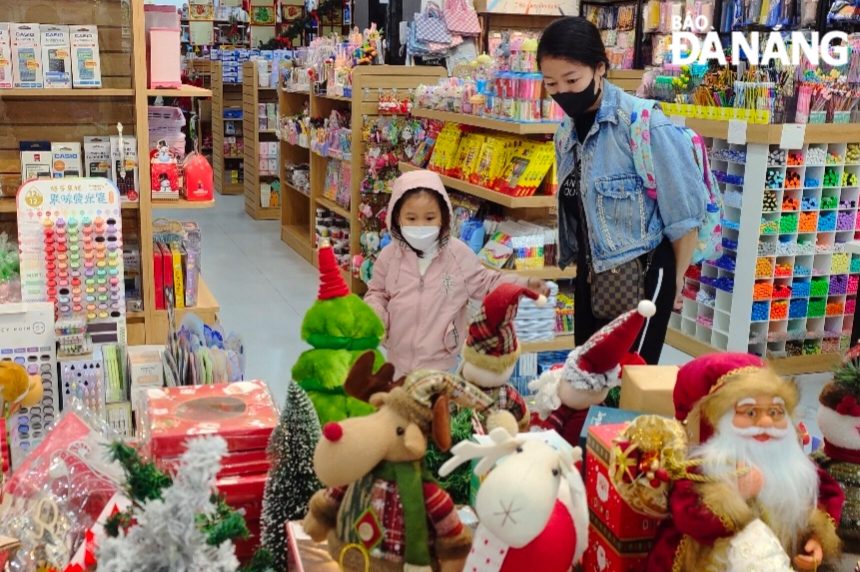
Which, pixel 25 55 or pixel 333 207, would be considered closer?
pixel 25 55

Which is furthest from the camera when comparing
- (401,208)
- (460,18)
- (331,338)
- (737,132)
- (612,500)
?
(460,18)

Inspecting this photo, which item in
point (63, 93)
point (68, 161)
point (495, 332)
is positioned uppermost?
point (63, 93)

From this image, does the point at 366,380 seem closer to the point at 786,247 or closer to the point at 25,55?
the point at 25,55

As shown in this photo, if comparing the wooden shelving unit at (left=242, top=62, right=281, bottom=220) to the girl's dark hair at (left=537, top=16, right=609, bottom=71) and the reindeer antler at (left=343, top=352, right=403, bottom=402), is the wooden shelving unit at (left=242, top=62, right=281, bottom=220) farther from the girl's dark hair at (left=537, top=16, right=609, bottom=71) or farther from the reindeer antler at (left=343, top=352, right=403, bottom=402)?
the reindeer antler at (left=343, top=352, right=403, bottom=402)

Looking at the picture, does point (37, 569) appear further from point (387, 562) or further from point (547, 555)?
point (547, 555)

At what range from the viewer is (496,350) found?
1.52 metres

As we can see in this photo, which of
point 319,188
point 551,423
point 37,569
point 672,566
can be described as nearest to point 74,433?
point 37,569

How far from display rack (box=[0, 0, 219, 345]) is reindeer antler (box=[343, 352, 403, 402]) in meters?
2.40

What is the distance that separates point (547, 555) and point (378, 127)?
17.3 feet

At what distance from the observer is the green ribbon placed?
116 centimetres

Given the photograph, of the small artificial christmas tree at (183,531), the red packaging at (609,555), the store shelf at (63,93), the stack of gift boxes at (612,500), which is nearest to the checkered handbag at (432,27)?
the store shelf at (63,93)

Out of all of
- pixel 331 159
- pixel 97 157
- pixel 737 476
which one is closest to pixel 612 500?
pixel 737 476

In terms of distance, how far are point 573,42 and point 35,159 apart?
2.25m

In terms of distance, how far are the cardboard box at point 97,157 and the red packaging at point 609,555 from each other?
2.80 metres
